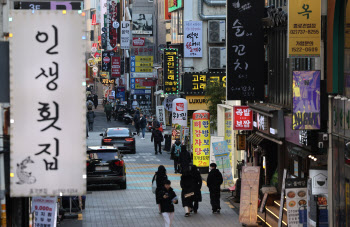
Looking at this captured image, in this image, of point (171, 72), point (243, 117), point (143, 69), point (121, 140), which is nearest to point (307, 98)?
point (243, 117)

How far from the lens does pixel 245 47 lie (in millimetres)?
26562

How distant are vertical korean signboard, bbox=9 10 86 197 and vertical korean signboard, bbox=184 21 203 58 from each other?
4162 centimetres

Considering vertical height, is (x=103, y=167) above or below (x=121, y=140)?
above

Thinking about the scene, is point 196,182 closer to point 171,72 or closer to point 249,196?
point 249,196

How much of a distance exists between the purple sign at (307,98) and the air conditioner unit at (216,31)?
34.4 m

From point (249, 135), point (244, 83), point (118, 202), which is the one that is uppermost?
point (244, 83)

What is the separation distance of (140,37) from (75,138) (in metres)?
74.4

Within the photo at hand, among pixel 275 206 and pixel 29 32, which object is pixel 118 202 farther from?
pixel 29 32

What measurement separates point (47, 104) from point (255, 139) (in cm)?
1804

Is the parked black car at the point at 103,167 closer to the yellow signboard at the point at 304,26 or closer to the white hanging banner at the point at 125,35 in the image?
the yellow signboard at the point at 304,26

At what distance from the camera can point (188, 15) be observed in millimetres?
54562

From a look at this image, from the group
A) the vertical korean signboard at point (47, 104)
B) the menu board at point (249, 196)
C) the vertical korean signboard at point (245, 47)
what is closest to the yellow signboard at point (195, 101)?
the vertical korean signboard at point (245, 47)

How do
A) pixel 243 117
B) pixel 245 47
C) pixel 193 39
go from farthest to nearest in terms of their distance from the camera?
pixel 193 39, pixel 243 117, pixel 245 47

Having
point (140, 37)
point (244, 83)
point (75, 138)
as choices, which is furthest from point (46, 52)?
point (140, 37)
